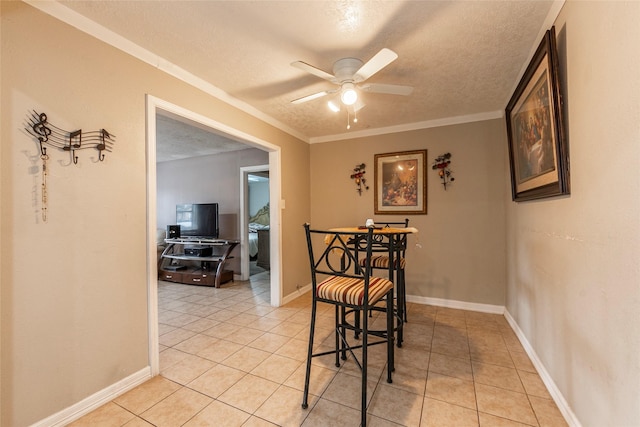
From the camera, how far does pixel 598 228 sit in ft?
3.86

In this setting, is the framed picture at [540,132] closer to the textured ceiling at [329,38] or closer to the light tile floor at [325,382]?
the textured ceiling at [329,38]

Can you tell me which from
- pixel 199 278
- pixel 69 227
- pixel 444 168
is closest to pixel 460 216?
pixel 444 168

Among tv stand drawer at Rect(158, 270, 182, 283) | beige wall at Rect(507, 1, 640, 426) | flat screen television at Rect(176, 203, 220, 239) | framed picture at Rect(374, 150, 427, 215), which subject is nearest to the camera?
beige wall at Rect(507, 1, 640, 426)

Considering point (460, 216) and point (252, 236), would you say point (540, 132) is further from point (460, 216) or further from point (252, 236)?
point (252, 236)

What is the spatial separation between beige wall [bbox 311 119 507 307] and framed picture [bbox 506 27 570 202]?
2.59ft

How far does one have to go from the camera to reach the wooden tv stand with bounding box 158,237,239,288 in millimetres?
4461

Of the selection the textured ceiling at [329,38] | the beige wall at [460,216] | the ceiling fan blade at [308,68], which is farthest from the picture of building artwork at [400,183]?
the ceiling fan blade at [308,68]

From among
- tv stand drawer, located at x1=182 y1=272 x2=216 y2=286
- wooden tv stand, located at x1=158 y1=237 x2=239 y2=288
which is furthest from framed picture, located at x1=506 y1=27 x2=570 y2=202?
tv stand drawer, located at x1=182 y1=272 x2=216 y2=286

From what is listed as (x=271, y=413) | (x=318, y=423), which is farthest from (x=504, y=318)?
(x=271, y=413)

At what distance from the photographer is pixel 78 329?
1.56m

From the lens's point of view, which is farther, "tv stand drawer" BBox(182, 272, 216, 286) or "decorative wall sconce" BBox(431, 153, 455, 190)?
"tv stand drawer" BBox(182, 272, 216, 286)

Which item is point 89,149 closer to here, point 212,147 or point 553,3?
point 553,3

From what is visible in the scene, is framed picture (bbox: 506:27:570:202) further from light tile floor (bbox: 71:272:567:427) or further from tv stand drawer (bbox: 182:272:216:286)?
tv stand drawer (bbox: 182:272:216:286)

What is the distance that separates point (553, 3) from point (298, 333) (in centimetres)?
307
